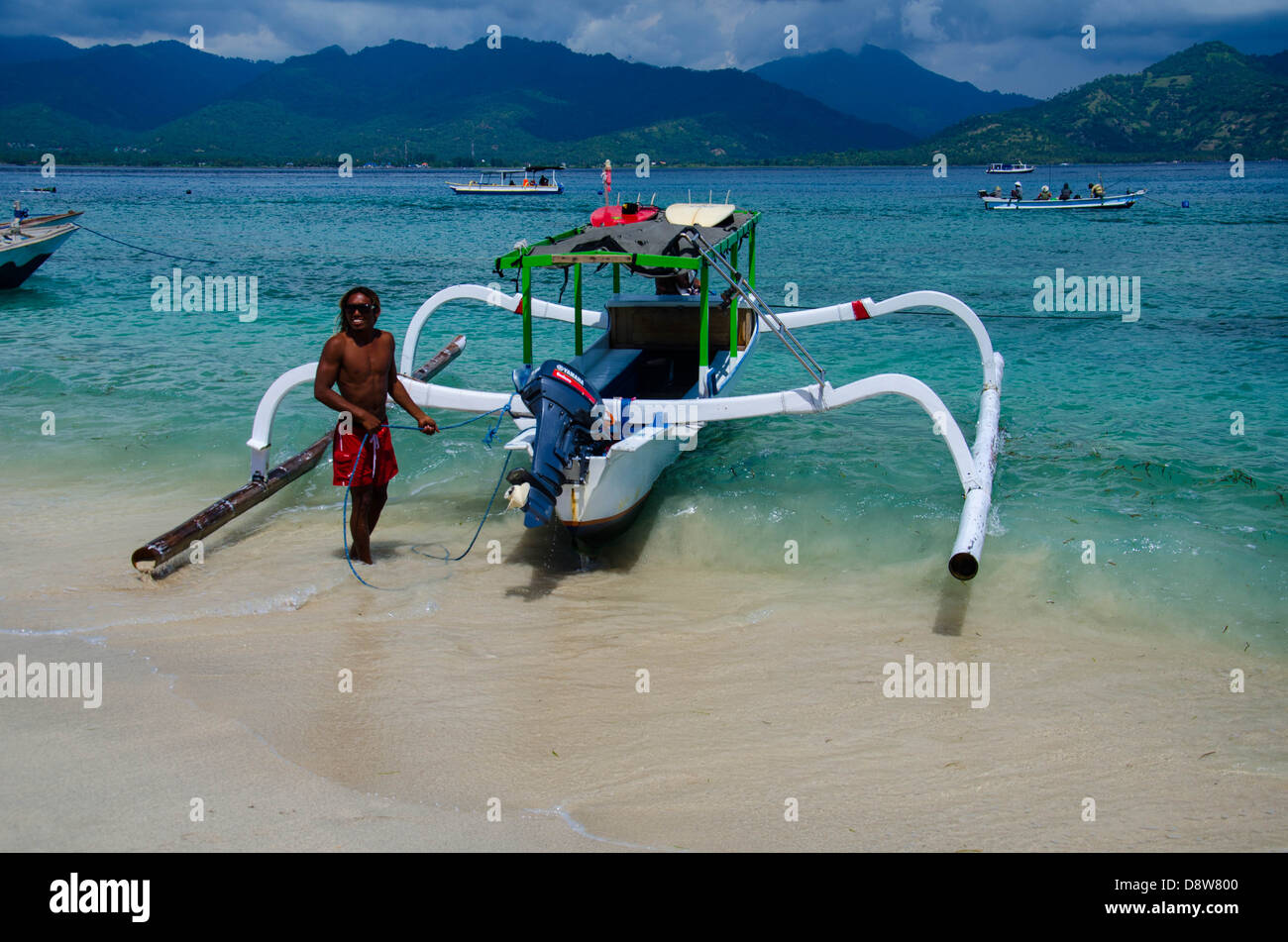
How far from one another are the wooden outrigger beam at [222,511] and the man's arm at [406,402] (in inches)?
64.9

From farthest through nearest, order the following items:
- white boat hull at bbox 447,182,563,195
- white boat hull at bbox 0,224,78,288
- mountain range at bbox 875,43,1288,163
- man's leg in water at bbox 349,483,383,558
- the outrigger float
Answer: mountain range at bbox 875,43,1288,163 → white boat hull at bbox 447,182,563,195 → white boat hull at bbox 0,224,78,288 → man's leg in water at bbox 349,483,383,558 → the outrigger float

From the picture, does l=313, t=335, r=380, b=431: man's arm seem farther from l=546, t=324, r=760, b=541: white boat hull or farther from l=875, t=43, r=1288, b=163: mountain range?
l=875, t=43, r=1288, b=163: mountain range

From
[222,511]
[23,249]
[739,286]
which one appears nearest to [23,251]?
[23,249]

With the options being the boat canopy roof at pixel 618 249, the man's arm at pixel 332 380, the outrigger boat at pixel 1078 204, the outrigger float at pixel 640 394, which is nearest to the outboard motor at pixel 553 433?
the outrigger float at pixel 640 394

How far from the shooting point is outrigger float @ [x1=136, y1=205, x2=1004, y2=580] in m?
6.57

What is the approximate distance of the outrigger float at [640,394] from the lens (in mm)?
6566

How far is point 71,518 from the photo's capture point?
7.96m

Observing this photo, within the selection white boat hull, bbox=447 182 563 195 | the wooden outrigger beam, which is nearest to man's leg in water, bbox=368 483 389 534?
the wooden outrigger beam

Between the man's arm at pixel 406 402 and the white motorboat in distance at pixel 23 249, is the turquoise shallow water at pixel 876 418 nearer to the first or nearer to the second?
the white motorboat in distance at pixel 23 249

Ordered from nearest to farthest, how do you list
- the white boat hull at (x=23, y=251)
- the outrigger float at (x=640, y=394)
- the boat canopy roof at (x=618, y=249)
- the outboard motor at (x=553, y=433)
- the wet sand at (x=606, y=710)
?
the wet sand at (x=606, y=710) → the outboard motor at (x=553, y=433) → the outrigger float at (x=640, y=394) → the boat canopy roof at (x=618, y=249) → the white boat hull at (x=23, y=251)

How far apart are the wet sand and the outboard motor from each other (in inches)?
29.7

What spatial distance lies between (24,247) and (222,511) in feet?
55.3

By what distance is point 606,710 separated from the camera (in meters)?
5.10
